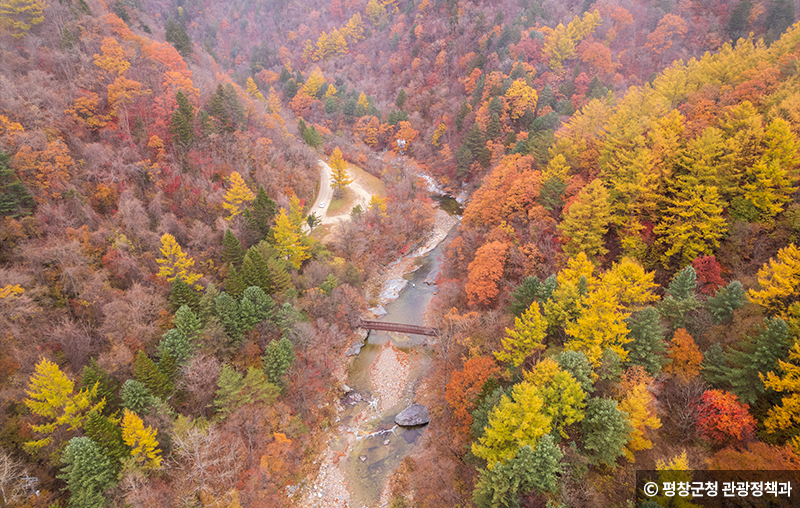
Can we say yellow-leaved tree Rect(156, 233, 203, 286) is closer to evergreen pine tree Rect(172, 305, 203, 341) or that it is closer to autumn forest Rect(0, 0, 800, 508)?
autumn forest Rect(0, 0, 800, 508)

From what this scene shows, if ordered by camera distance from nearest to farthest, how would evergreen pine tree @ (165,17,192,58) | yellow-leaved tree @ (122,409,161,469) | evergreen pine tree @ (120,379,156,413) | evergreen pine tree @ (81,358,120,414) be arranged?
1. yellow-leaved tree @ (122,409,161,469)
2. evergreen pine tree @ (81,358,120,414)
3. evergreen pine tree @ (120,379,156,413)
4. evergreen pine tree @ (165,17,192,58)

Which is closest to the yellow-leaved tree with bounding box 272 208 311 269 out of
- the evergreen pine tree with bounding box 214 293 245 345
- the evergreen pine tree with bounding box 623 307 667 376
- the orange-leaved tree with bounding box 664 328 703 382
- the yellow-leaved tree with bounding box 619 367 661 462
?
the evergreen pine tree with bounding box 214 293 245 345

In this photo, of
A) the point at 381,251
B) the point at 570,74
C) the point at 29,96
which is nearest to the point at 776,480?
the point at 381,251

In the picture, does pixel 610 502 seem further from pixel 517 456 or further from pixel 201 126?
pixel 201 126

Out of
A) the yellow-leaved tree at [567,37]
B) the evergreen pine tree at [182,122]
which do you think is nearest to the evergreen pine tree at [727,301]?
the evergreen pine tree at [182,122]

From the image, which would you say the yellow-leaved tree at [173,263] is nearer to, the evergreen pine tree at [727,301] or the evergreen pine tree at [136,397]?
the evergreen pine tree at [136,397]
